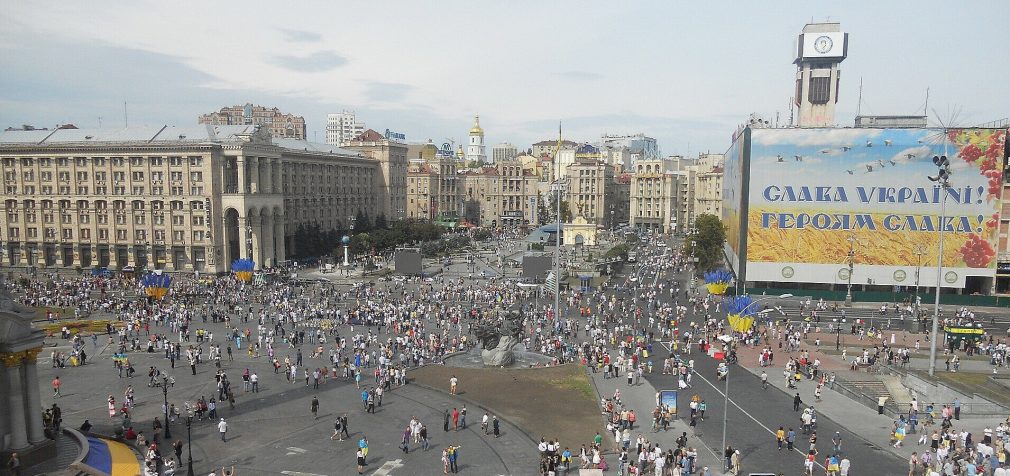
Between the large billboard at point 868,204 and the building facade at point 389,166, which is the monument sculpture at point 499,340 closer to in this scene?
the large billboard at point 868,204

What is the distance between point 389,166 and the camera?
12419 cm

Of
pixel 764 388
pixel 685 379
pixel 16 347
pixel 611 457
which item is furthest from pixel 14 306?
pixel 764 388

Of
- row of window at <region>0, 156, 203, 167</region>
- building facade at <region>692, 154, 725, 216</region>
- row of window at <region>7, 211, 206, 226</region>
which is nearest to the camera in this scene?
row of window at <region>0, 156, 203, 167</region>

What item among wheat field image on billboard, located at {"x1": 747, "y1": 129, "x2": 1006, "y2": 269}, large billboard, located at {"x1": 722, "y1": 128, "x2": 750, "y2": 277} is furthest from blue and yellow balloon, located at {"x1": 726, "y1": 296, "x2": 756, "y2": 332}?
wheat field image on billboard, located at {"x1": 747, "y1": 129, "x2": 1006, "y2": 269}

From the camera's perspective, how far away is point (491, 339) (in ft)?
127

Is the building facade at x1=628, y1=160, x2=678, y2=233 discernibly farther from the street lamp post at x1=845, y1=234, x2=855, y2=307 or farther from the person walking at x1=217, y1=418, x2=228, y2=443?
the person walking at x1=217, y1=418, x2=228, y2=443

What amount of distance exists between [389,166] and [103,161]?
5145 cm

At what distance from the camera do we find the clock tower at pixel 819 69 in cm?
13900

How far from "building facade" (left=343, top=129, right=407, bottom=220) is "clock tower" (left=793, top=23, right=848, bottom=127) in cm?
8445

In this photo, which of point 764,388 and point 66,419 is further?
point 764,388

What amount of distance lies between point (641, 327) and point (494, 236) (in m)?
80.8

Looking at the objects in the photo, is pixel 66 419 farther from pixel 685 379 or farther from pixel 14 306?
pixel 685 379

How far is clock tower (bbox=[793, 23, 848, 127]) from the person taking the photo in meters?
139

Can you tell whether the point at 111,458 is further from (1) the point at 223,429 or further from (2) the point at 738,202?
(2) the point at 738,202
